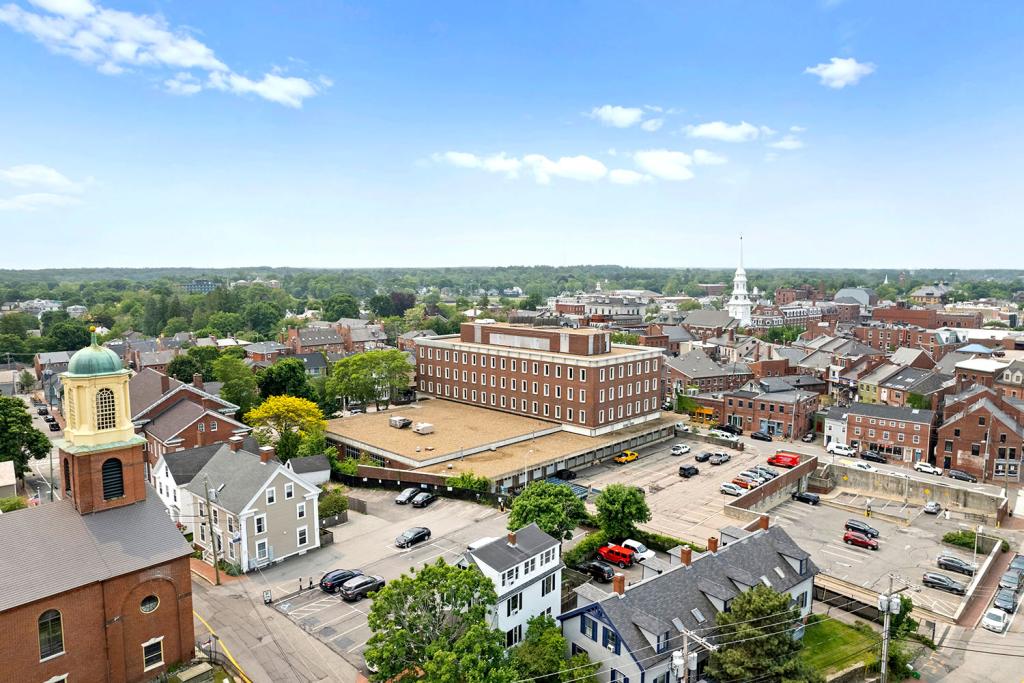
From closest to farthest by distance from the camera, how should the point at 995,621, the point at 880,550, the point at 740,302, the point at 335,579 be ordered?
the point at 335,579 → the point at 995,621 → the point at 880,550 → the point at 740,302

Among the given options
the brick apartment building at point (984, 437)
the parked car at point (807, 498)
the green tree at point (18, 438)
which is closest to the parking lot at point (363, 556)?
the parked car at point (807, 498)

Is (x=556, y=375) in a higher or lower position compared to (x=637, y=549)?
higher

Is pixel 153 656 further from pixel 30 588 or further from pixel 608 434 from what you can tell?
pixel 608 434

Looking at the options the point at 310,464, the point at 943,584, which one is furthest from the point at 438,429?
the point at 943,584

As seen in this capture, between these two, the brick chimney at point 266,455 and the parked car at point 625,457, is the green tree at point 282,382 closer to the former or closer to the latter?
the brick chimney at point 266,455

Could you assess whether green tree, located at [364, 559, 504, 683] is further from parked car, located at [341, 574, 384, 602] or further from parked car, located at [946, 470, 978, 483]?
parked car, located at [946, 470, 978, 483]

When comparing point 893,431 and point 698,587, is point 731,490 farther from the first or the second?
point 698,587

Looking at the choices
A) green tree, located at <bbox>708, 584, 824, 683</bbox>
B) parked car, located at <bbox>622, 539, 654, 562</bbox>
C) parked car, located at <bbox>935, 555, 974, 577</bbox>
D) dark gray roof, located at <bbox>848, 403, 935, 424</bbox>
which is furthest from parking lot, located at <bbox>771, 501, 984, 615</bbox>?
green tree, located at <bbox>708, 584, 824, 683</bbox>
